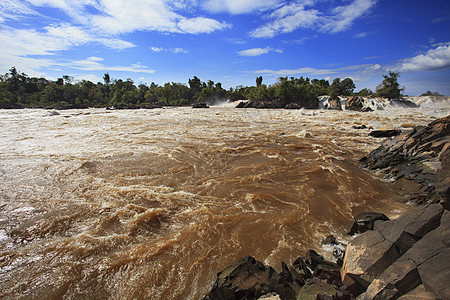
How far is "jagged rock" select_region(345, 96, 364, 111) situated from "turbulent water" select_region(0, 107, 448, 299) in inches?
1461

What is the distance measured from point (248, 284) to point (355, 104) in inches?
1873

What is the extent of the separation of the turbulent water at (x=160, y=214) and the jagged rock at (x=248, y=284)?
0.58m

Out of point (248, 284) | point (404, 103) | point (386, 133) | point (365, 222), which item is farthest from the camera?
point (404, 103)

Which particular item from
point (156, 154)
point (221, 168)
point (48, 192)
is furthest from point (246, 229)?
point (156, 154)

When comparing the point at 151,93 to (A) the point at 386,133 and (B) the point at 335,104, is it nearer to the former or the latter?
(B) the point at 335,104

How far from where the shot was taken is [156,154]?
1016cm

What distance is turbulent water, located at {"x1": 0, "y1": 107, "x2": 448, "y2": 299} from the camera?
11.1ft

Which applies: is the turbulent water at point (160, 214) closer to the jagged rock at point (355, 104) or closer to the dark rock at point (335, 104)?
the jagged rock at point (355, 104)

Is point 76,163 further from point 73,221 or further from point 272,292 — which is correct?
point 272,292

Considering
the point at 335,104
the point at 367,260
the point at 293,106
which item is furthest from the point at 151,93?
the point at 367,260

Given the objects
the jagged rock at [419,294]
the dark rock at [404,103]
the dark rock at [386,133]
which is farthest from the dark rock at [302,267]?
the dark rock at [404,103]

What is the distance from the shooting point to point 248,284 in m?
2.71

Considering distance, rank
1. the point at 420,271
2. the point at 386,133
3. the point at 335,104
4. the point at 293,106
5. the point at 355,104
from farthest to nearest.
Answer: the point at 293,106 → the point at 335,104 → the point at 355,104 → the point at 386,133 → the point at 420,271

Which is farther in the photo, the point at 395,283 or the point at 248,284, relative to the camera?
the point at 248,284
